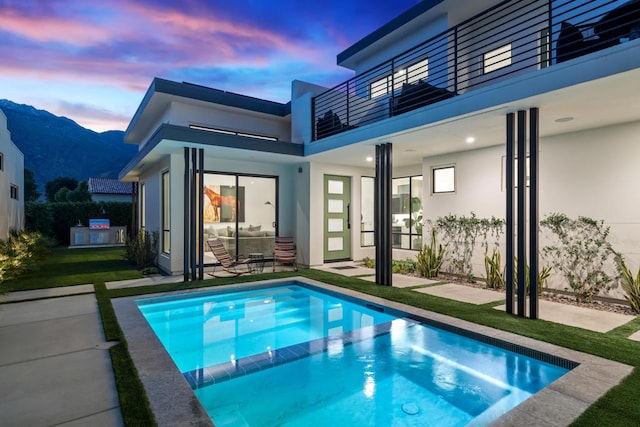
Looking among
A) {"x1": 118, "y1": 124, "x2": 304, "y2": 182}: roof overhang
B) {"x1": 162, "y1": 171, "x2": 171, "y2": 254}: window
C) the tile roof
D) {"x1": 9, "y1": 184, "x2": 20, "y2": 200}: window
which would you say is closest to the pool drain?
{"x1": 118, "y1": 124, "x2": 304, "y2": 182}: roof overhang

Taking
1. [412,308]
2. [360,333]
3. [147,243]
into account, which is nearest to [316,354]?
[360,333]

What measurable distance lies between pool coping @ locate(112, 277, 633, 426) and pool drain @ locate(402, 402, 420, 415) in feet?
2.43

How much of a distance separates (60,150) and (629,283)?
11209 centimetres

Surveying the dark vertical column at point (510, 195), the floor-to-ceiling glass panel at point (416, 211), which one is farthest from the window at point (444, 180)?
the dark vertical column at point (510, 195)

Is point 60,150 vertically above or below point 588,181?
above

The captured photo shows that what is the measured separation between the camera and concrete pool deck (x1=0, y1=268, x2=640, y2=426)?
2.68 metres

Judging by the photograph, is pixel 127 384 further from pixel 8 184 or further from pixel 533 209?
pixel 8 184

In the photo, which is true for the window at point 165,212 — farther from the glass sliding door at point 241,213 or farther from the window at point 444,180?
the window at point 444,180

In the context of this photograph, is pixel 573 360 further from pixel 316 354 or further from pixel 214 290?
pixel 214 290

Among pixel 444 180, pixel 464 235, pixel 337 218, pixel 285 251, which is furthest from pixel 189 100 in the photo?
pixel 464 235

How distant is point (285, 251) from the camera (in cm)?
998

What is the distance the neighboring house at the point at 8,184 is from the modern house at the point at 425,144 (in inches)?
139

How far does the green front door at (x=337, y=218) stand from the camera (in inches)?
430

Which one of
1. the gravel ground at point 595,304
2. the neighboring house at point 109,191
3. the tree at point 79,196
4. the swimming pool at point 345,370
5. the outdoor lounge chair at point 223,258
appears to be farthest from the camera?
Answer: the tree at point 79,196
